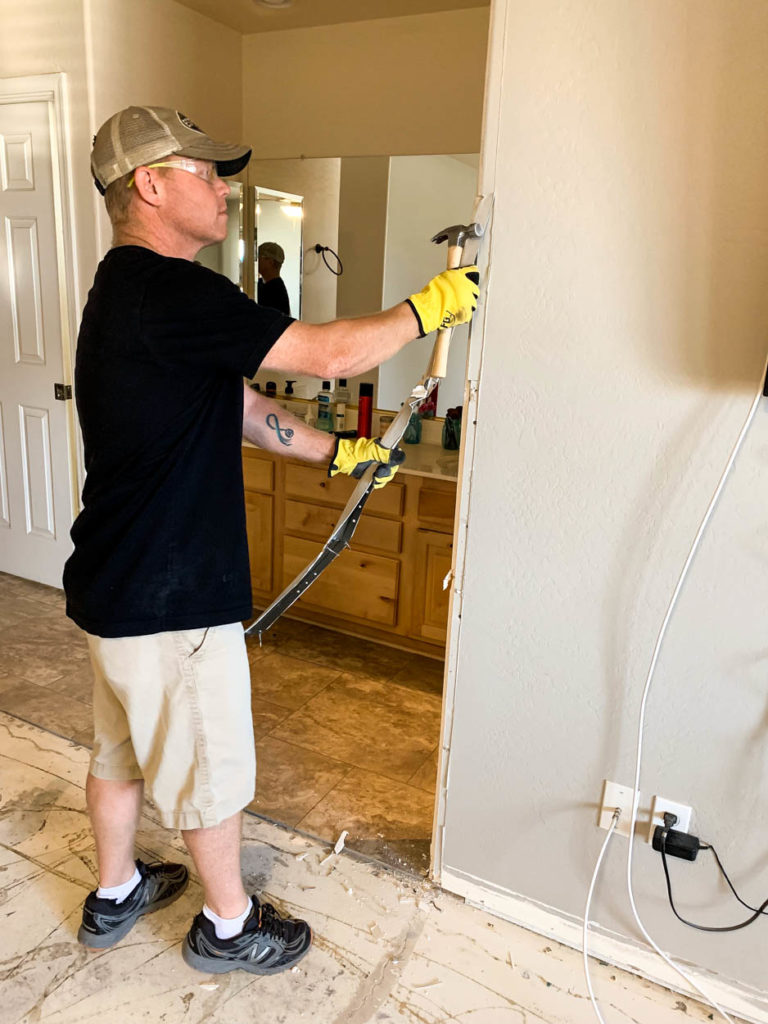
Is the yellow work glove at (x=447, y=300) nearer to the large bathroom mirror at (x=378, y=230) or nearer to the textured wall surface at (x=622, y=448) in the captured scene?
the textured wall surface at (x=622, y=448)

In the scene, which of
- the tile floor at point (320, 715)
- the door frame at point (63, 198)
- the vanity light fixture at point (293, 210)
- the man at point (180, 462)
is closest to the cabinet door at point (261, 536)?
the tile floor at point (320, 715)

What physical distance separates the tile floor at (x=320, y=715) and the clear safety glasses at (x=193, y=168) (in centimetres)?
162

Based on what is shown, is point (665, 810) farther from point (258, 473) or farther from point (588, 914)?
point (258, 473)

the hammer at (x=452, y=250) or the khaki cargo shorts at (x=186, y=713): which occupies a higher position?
the hammer at (x=452, y=250)

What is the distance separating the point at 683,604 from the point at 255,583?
7.38 feet

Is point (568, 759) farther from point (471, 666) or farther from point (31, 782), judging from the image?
point (31, 782)

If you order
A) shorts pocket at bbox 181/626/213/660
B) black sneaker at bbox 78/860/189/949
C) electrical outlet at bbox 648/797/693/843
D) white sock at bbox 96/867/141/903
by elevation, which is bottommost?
black sneaker at bbox 78/860/189/949

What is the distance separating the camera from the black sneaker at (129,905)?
1667mm

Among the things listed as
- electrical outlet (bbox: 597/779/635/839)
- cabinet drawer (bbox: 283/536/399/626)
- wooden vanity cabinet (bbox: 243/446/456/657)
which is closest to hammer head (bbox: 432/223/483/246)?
electrical outlet (bbox: 597/779/635/839)

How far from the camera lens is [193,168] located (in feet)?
4.78

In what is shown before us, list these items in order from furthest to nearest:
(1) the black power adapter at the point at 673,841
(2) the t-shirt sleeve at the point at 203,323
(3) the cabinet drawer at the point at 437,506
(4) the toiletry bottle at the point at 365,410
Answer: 1. (4) the toiletry bottle at the point at 365,410
2. (3) the cabinet drawer at the point at 437,506
3. (1) the black power adapter at the point at 673,841
4. (2) the t-shirt sleeve at the point at 203,323

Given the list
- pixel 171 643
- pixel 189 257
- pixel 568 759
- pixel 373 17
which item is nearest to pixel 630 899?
pixel 568 759

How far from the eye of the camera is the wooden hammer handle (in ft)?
4.92

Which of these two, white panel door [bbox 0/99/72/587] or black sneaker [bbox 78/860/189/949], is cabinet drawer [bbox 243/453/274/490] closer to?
white panel door [bbox 0/99/72/587]
